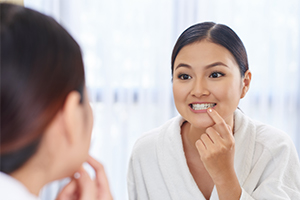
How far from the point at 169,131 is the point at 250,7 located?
4.86 feet

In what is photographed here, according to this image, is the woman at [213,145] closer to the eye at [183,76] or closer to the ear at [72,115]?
the eye at [183,76]

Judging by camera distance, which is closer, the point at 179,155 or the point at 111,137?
the point at 179,155

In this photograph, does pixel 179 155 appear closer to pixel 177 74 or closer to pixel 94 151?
pixel 177 74

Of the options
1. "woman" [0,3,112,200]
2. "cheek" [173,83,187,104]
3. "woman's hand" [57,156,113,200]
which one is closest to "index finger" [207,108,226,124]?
"cheek" [173,83,187,104]

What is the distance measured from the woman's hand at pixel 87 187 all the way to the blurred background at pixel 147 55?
162cm

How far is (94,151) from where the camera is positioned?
2518mm

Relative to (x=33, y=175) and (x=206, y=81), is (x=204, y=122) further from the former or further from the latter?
(x=33, y=175)

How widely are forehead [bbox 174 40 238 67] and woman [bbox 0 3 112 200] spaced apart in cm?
67

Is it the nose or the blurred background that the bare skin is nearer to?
the nose

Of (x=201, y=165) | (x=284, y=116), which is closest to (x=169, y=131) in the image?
(x=201, y=165)

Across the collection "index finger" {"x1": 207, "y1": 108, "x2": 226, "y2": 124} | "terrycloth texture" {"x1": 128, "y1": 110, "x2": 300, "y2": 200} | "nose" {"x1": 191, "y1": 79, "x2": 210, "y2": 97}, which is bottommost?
"terrycloth texture" {"x1": 128, "y1": 110, "x2": 300, "y2": 200}

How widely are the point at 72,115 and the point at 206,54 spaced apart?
29.7 inches

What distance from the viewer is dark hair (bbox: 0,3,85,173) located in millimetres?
540

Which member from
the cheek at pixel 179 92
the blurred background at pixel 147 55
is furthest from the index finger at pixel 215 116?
the blurred background at pixel 147 55
